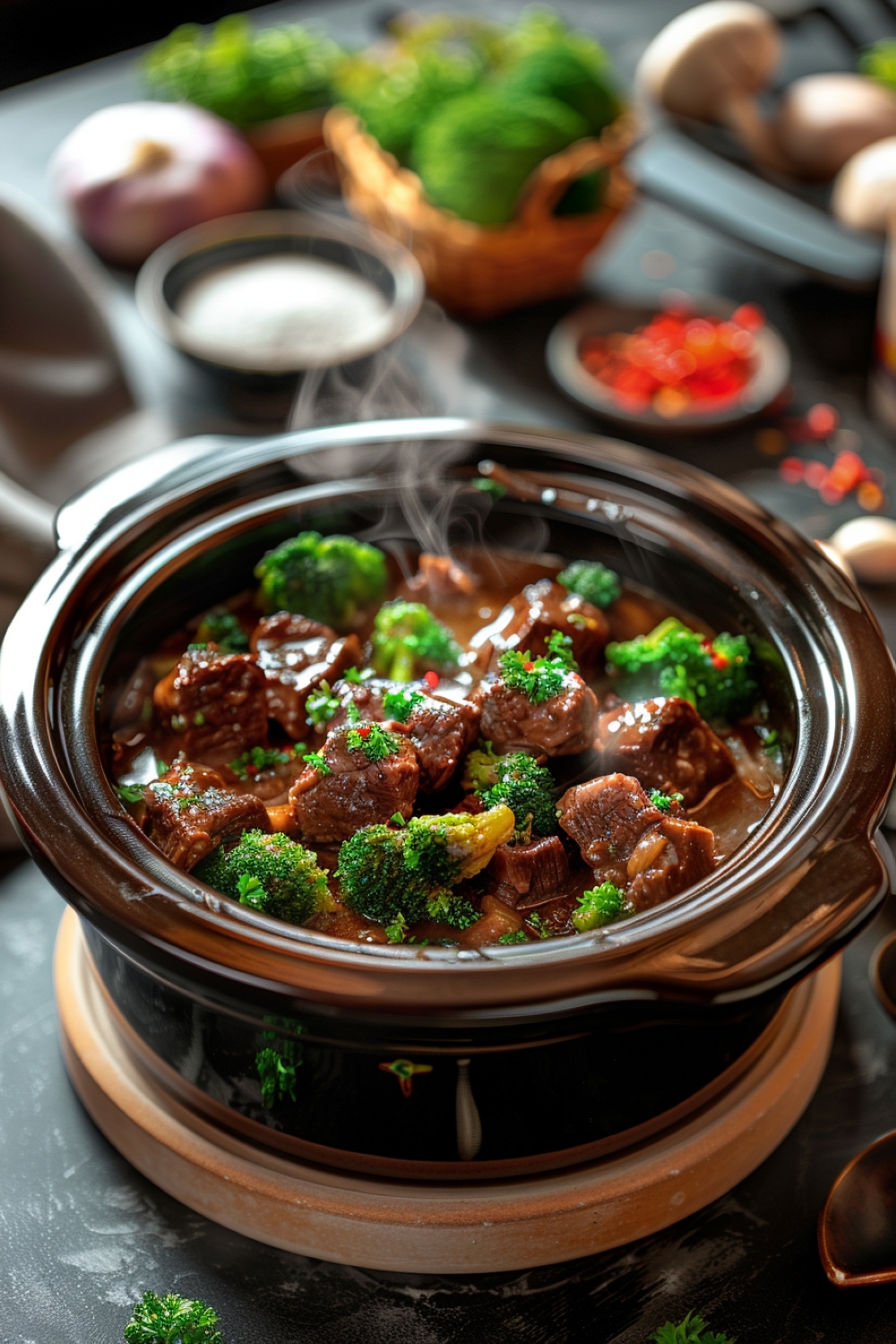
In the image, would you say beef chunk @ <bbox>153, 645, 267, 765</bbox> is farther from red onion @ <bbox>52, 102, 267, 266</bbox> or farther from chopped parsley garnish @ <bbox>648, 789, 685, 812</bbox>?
red onion @ <bbox>52, 102, 267, 266</bbox>

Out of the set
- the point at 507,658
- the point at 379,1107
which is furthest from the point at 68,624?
the point at 379,1107

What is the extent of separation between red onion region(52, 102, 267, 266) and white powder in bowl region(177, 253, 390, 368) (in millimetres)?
519

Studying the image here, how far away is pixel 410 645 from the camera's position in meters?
2.57

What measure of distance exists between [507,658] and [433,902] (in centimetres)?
57

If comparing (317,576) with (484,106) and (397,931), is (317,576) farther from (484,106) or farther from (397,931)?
(484,106)

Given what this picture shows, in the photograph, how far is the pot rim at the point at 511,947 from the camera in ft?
5.61

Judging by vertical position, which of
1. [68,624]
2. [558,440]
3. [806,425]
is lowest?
[806,425]

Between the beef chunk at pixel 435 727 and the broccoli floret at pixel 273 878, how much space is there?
30 cm

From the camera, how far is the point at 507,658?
2.42m

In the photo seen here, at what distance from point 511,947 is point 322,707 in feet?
2.59

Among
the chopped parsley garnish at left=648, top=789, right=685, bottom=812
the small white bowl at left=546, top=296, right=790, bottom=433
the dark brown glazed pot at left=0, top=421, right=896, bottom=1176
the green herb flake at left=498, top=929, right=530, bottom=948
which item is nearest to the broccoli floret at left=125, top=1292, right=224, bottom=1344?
the dark brown glazed pot at left=0, top=421, right=896, bottom=1176

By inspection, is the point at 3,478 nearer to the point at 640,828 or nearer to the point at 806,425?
the point at 640,828

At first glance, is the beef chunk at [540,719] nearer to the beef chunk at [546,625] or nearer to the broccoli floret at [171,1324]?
the beef chunk at [546,625]

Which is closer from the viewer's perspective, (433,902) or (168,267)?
(433,902)
